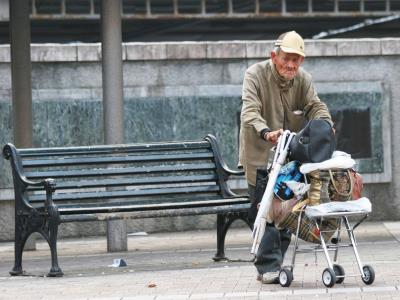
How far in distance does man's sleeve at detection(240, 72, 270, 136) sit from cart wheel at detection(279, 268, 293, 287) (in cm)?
91

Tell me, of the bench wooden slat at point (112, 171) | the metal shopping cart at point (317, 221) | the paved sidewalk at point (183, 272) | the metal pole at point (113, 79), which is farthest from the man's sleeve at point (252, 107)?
the metal pole at point (113, 79)

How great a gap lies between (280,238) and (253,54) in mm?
5586

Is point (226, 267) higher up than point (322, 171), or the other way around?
point (322, 171)

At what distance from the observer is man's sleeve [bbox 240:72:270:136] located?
830cm

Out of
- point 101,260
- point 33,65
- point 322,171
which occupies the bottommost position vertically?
point 101,260

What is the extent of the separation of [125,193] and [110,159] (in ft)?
1.12

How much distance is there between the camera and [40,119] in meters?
13.5

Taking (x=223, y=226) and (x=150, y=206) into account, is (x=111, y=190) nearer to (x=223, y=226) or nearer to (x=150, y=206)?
(x=150, y=206)

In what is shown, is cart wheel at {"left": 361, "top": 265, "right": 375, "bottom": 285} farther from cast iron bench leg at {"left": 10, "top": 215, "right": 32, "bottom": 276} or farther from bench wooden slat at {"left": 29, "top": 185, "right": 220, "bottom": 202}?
bench wooden slat at {"left": 29, "top": 185, "right": 220, "bottom": 202}

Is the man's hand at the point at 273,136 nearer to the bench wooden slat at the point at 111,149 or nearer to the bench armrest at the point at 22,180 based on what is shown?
the bench armrest at the point at 22,180

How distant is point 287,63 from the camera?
8.42 m

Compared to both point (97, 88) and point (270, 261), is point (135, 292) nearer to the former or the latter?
A: point (270, 261)

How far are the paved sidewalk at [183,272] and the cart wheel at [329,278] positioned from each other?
0.05 m

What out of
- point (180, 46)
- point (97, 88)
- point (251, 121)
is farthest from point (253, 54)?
point (251, 121)
